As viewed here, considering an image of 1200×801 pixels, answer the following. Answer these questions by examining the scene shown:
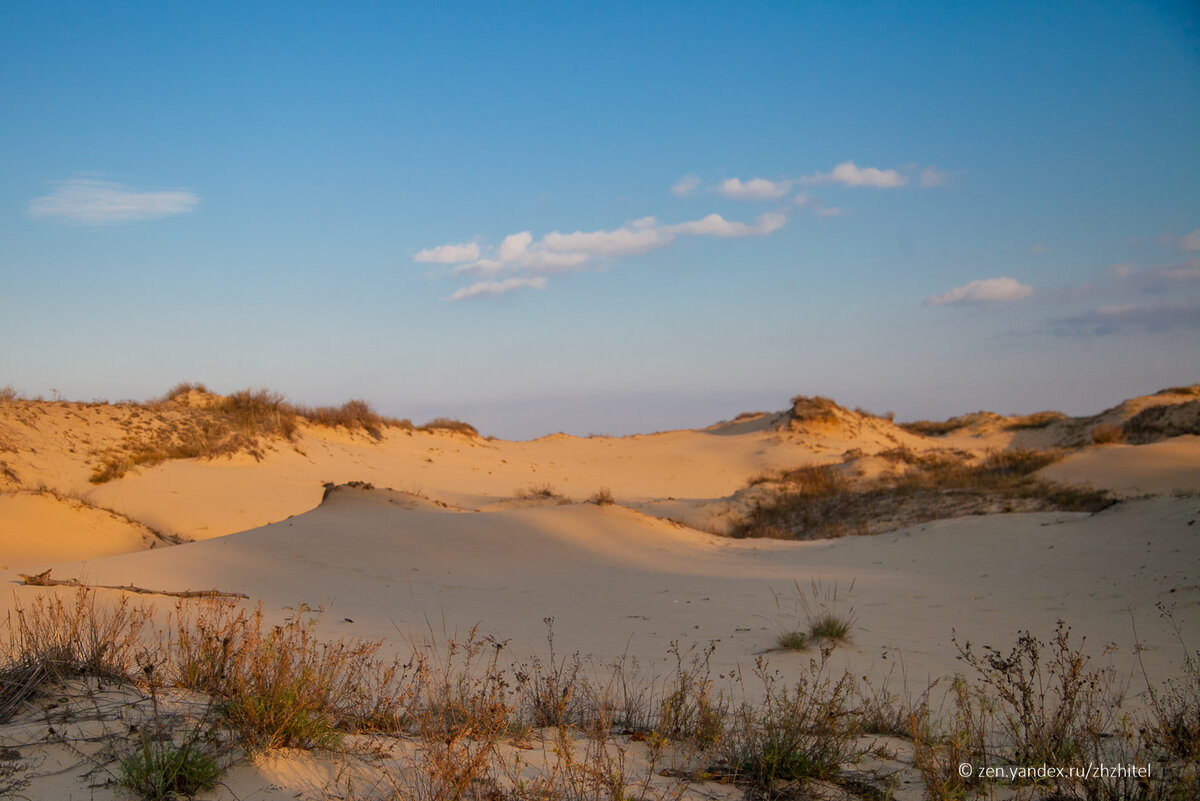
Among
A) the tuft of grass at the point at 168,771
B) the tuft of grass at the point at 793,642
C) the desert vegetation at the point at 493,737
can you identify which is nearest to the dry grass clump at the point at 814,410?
the tuft of grass at the point at 793,642

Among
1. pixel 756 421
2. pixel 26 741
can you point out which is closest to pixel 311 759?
pixel 26 741

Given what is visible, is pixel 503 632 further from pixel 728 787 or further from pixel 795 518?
pixel 795 518

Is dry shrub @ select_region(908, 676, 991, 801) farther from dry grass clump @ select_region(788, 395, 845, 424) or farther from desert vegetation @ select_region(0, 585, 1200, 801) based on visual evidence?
dry grass clump @ select_region(788, 395, 845, 424)

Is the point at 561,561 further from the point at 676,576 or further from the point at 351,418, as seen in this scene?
the point at 351,418

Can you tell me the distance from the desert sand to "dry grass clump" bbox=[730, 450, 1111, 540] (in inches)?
30.0

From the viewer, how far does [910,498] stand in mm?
16922

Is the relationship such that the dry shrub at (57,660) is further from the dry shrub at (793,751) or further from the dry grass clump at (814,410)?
the dry grass clump at (814,410)

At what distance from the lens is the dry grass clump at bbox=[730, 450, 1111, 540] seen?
15.3 meters

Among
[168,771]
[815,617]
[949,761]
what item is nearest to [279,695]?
[168,771]

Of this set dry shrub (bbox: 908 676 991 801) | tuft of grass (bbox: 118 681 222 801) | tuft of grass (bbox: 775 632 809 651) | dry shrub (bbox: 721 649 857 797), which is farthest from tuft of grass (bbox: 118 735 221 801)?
tuft of grass (bbox: 775 632 809 651)

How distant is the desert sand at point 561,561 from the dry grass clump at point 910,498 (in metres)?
0.76

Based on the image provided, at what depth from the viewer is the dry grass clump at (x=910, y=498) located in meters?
15.3

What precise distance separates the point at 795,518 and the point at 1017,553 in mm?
6381

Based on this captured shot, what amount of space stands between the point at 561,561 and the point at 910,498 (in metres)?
9.15
